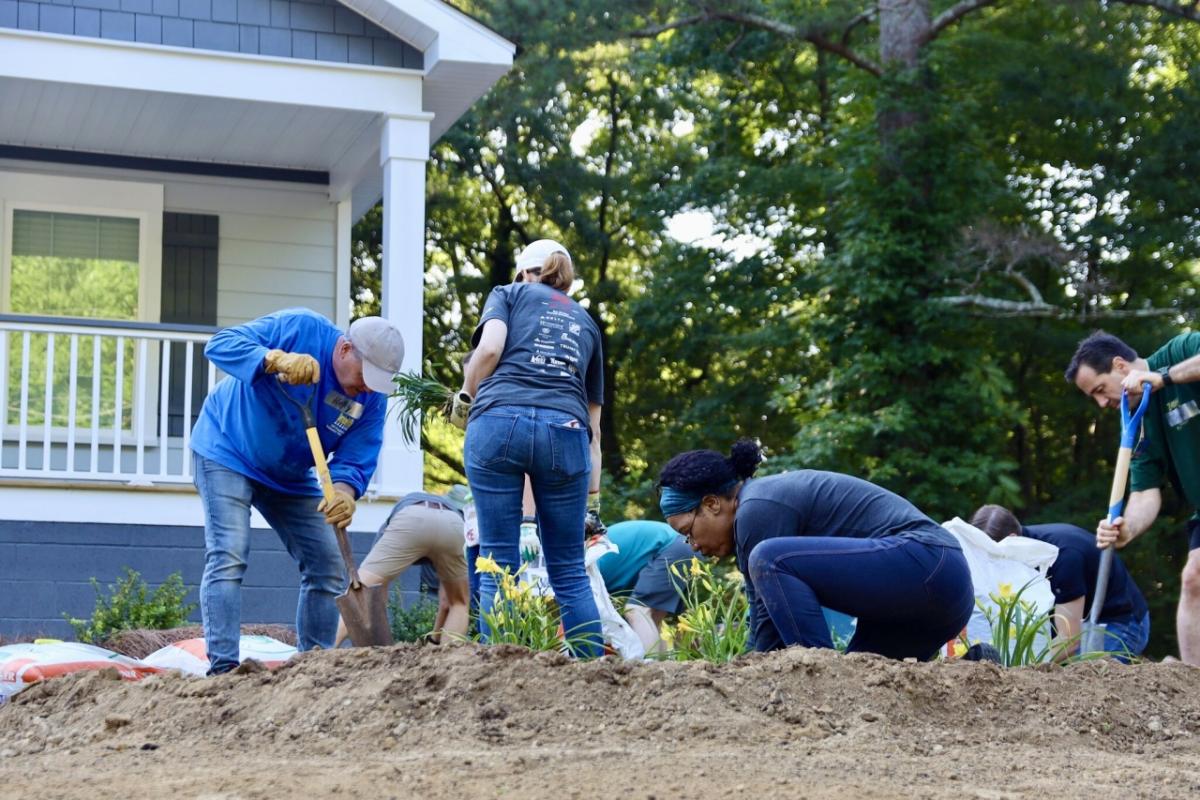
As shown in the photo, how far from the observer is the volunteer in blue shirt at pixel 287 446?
5.23m


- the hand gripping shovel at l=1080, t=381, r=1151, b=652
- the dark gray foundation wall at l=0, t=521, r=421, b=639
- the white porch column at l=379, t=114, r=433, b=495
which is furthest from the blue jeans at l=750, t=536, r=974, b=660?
the white porch column at l=379, t=114, r=433, b=495

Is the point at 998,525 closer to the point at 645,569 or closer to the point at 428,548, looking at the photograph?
the point at 645,569

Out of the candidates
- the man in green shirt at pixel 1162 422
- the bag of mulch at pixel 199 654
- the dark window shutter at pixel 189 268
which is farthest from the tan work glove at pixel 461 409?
the dark window shutter at pixel 189 268

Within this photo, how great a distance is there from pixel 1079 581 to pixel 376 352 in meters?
3.52

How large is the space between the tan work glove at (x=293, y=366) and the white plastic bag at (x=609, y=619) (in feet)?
4.45

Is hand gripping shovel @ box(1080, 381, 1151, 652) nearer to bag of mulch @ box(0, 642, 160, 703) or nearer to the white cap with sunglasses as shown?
the white cap with sunglasses

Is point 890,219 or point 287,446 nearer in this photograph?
point 287,446

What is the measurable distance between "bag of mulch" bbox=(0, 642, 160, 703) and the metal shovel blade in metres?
0.79

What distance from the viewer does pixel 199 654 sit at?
21.0 feet

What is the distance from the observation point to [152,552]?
9.05m

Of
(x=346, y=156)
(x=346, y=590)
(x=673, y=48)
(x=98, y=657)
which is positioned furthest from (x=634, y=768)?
(x=673, y=48)

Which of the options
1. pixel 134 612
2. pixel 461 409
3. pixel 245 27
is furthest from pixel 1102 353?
pixel 245 27

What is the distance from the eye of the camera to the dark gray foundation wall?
8.77 meters

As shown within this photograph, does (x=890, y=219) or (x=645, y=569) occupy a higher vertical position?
(x=890, y=219)
